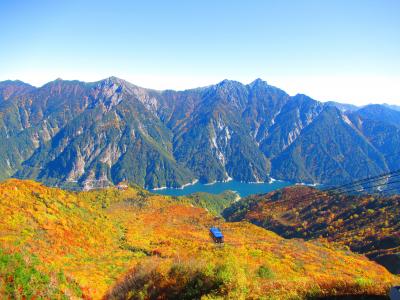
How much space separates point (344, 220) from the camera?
409 ft

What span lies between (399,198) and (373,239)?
140 feet

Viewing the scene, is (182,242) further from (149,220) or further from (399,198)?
(399,198)

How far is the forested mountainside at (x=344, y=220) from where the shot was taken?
8956 cm

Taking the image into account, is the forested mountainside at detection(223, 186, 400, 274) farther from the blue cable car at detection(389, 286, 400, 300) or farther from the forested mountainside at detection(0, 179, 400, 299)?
the blue cable car at detection(389, 286, 400, 300)

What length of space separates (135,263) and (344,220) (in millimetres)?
103095

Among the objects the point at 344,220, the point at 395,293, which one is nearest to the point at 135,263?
the point at 395,293

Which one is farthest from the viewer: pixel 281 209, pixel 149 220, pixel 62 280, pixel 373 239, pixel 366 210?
pixel 281 209

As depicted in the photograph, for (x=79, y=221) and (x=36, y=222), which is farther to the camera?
(x=79, y=221)

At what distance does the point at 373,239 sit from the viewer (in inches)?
3752

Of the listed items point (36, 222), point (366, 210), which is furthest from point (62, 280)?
point (366, 210)

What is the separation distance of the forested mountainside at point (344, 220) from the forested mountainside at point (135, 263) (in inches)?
1075

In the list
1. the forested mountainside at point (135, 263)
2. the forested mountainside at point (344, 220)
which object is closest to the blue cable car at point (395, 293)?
the forested mountainside at point (135, 263)

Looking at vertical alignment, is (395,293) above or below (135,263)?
above

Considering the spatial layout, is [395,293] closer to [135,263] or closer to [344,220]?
[135,263]
